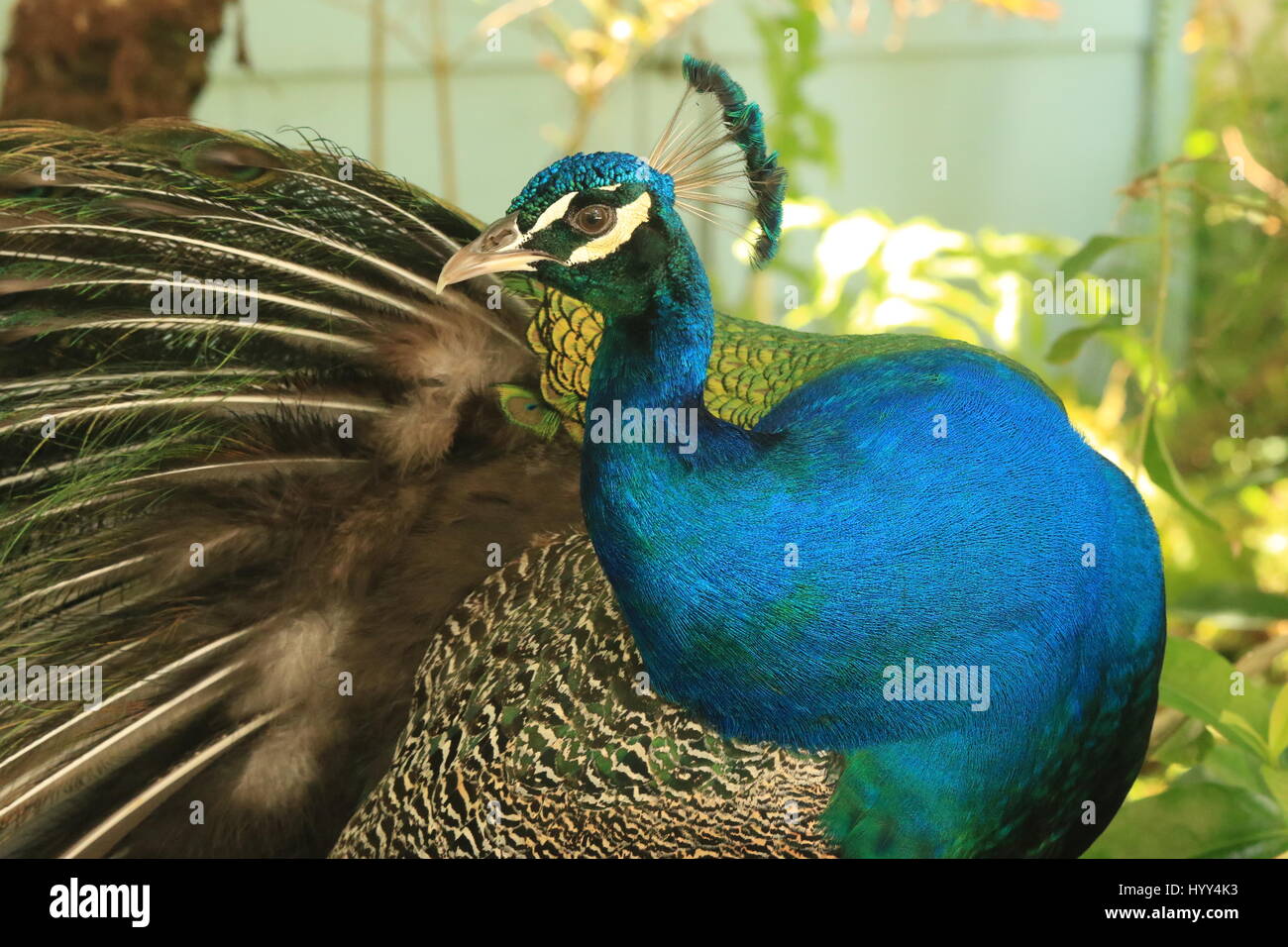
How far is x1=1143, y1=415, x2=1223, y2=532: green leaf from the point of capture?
1499mm

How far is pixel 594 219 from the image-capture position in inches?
37.2

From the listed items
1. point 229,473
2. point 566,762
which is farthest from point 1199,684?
point 229,473

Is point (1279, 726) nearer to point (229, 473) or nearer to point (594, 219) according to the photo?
point (594, 219)


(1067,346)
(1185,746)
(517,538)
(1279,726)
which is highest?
(1067,346)

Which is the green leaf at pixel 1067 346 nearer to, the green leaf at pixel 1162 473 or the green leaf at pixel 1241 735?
the green leaf at pixel 1162 473

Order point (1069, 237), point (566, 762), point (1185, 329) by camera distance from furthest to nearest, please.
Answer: point (1185, 329) < point (1069, 237) < point (566, 762)

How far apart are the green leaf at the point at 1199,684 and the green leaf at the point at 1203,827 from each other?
89 millimetres

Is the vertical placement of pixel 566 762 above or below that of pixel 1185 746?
above

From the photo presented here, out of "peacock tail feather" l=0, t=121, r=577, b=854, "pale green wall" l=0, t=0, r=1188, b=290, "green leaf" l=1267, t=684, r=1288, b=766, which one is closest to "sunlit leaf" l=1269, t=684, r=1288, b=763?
"green leaf" l=1267, t=684, r=1288, b=766

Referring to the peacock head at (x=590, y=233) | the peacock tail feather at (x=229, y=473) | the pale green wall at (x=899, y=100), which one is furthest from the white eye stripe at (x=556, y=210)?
the pale green wall at (x=899, y=100)

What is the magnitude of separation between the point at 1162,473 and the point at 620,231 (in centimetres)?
91

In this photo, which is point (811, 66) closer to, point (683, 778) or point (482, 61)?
point (482, 61)

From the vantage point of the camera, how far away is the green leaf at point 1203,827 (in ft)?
4.03

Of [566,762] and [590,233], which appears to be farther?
[566,762]
